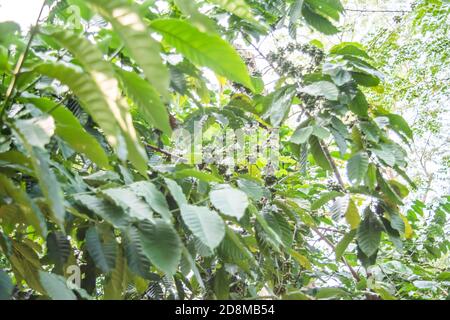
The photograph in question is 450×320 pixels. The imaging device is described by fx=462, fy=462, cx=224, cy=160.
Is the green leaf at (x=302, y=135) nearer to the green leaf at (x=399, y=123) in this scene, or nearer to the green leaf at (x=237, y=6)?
the green leaf at (x=399, y=123)

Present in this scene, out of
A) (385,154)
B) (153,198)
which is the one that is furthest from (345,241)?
(153,198)

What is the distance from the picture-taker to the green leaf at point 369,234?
126 cm

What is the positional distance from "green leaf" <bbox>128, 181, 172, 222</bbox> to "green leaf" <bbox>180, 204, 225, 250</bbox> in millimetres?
34

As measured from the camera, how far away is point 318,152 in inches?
56.0

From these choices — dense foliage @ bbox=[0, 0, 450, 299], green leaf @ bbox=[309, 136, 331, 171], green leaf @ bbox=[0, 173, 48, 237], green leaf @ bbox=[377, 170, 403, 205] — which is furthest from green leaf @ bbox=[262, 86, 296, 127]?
green leaf @ bbox=[0, 173, 48, 237]

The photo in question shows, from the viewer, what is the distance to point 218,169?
147cm

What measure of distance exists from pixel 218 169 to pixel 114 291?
605 millimetres

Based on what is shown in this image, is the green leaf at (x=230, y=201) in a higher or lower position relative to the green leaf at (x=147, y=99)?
lower

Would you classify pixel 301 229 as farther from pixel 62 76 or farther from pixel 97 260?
pixel 62 76

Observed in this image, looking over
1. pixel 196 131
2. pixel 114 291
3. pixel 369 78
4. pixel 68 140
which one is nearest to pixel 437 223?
pixel 369 78

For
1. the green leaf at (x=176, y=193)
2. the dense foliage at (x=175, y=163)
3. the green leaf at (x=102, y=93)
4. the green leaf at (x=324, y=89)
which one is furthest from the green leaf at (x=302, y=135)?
the green leaf at (x=102, y=93)

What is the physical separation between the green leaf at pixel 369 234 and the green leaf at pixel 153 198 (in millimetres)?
688

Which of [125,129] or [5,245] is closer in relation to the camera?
[125,129]

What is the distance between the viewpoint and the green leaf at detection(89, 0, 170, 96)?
520mm
